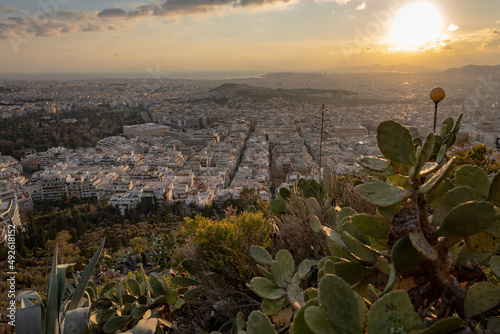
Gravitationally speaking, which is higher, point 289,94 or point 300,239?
point 289,94

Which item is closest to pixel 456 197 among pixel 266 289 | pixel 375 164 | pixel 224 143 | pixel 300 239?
pixel 375 164

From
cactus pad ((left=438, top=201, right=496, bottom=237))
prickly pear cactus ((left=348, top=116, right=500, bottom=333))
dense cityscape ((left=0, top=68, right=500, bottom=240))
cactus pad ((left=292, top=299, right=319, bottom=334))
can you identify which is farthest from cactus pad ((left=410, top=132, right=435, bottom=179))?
dense cityscape ((left=0, top=68, right=500, bottom=240))

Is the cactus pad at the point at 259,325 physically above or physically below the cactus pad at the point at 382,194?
below

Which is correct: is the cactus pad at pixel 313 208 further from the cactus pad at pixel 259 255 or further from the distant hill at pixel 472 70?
the distant hill at pixel 472 70

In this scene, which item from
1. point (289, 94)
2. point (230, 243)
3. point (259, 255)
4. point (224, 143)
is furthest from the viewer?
point (289, 94)

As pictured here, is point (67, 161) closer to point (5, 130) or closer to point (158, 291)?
point (5, 130)

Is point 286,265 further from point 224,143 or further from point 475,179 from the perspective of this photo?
point 224,143

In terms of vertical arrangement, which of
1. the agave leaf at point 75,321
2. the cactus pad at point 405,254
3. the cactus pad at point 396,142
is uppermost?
the cactus pad at point 396,142

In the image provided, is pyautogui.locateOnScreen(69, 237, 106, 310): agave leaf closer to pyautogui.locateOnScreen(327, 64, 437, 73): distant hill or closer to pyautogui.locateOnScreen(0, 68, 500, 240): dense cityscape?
pyautogui.locateOnScreen(0, 68, 500, 240): dense cityscape

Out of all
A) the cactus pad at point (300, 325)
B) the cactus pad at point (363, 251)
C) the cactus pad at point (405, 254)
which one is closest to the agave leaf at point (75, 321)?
the cactus pad at point (300, 325)
